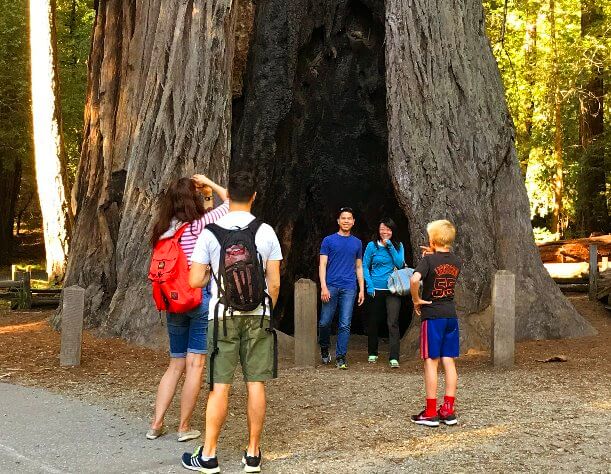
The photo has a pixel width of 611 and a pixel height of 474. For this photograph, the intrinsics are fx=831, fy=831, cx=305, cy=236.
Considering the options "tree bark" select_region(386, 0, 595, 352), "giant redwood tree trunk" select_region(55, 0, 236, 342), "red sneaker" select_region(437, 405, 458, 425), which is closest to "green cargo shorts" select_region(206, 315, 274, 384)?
"red sneaker" select_region(437, 405, 458, 425)

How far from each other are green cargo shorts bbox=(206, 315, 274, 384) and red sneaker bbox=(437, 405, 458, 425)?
1.93 m

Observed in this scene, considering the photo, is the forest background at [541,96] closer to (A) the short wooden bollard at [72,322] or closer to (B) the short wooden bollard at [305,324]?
(B) the short wooden bollard at [305,324]

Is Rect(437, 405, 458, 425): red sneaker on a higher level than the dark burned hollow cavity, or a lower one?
lower

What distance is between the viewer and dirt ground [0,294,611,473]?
574 centimetres

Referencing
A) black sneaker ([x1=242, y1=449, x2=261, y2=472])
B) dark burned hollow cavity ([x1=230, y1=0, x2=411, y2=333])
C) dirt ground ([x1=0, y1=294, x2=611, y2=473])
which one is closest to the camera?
black sneaker ([x1=242, y1=449, x2=261, y2=472])

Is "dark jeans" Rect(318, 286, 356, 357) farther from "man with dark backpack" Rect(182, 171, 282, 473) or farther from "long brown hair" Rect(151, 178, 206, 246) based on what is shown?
"man with dark backpack" Rect(182, 171, 282, 473)

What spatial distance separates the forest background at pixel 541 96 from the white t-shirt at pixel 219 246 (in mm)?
20624

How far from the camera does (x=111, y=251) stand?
12102mm

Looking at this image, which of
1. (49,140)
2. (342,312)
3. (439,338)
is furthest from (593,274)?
(49,140)

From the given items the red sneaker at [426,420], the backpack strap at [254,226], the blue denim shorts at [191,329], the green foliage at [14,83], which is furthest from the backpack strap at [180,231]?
the green foliage at [14,83]

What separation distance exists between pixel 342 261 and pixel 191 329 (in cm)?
370

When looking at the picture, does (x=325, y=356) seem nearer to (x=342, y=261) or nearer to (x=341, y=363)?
(x=341, y=363)

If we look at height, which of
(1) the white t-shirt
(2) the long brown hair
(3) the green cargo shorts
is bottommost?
(3) the green cargo shorts

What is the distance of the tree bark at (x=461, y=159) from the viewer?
1095cm
